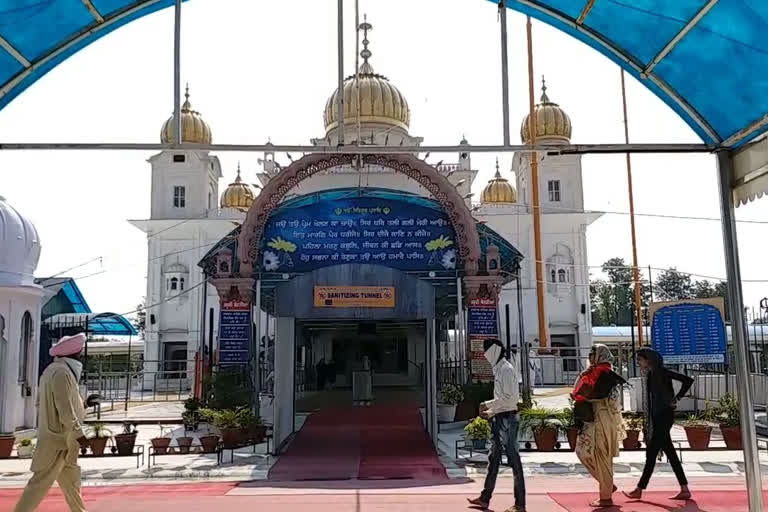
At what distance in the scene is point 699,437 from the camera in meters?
10.7

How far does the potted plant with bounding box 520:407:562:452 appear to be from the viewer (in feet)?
34.9

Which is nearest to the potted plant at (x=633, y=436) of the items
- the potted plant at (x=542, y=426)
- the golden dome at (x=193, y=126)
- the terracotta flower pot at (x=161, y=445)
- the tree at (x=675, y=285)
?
the potted plant at (x=542, y=426)

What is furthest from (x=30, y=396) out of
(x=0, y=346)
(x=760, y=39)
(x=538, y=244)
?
(x=538, y=244)

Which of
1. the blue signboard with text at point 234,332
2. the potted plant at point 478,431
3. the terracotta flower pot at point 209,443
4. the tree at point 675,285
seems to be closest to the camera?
the potted plant at point 478,431

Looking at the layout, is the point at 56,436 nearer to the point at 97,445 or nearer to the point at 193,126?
the point at 97,445

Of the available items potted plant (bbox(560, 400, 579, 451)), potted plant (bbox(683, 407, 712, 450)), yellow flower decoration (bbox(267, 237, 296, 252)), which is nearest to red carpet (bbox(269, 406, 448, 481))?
potted plant (bbox(560, 400, 579, 451))

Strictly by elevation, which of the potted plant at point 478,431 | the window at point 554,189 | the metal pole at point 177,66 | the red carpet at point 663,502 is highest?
the window at point 554,189

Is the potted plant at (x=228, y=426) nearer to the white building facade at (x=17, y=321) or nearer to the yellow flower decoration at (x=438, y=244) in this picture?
the white building facade at (x=17, y=321)

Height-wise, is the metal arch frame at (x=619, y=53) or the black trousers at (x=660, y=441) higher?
the metal arch frame at (x=619, y=53)

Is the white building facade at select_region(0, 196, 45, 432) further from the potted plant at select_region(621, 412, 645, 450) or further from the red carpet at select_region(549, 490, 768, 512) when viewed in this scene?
the potted plant at select_region(621, 412, 645, 450)

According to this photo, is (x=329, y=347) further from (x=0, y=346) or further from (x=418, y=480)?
(x=418, y=480)

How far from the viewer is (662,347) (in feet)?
41.2

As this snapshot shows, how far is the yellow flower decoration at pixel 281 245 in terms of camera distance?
15.9 meters

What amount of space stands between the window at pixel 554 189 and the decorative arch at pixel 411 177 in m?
17.6
